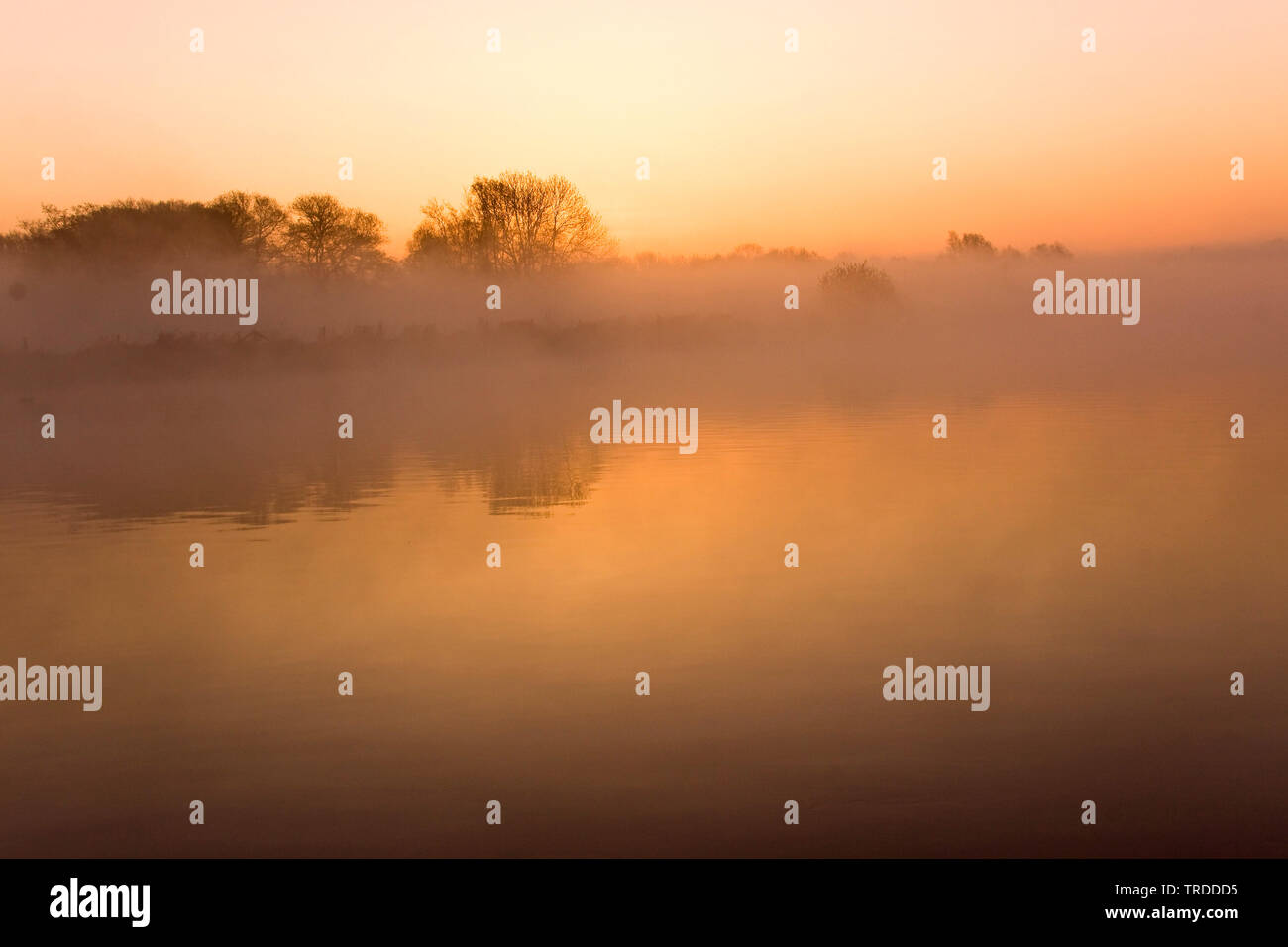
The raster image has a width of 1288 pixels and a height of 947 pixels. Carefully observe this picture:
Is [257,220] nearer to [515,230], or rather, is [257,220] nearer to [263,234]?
[263,234]

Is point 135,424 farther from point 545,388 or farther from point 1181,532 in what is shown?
point 1181,532

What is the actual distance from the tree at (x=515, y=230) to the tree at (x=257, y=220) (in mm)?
8007

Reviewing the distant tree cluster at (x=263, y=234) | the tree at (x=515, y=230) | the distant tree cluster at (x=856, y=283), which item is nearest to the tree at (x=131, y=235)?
the distant tree cluster at (x=263, y=234)

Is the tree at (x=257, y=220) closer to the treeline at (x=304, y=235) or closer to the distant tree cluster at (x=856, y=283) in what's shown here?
the treeline at (x=304, y=235)

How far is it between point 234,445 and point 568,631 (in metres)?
26.0

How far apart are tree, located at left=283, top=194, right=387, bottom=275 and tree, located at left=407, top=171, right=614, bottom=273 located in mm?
2811

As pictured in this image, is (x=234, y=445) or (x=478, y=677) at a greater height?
(x=234, y=445)

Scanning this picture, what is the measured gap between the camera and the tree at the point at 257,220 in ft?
242

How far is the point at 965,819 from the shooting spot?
32.4 feet

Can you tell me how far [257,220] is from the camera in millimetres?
74000

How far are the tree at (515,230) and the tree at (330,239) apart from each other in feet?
9.22

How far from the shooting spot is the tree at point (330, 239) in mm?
73375

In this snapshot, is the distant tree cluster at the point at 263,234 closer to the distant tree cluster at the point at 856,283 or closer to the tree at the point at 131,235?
the tree at the point at 131,235

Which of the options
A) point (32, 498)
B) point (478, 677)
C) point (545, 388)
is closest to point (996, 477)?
point (478, 677)
